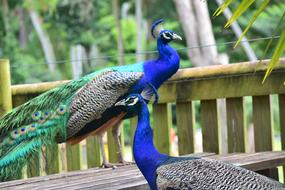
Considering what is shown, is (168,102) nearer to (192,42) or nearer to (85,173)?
(85,173)

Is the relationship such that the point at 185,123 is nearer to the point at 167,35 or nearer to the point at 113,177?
the point at 167,35

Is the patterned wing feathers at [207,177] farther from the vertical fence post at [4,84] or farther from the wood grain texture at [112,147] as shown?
the vertical fence post at [4,84]

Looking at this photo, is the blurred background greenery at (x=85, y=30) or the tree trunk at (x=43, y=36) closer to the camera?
the blurred background greenery at (x=85, y=30)

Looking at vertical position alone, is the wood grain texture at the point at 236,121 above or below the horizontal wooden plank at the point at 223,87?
below

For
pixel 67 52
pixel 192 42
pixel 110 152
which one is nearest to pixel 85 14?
pixel 67 52

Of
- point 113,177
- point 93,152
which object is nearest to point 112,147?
point 93,152

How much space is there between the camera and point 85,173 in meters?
3.87

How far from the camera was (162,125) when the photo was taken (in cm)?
431

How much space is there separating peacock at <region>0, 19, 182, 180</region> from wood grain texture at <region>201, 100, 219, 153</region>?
0.97ft

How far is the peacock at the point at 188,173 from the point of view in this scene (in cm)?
296

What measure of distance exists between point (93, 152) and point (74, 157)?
130 millimetres

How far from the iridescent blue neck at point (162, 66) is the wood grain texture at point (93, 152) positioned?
612 millimetres

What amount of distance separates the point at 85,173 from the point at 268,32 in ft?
58.3

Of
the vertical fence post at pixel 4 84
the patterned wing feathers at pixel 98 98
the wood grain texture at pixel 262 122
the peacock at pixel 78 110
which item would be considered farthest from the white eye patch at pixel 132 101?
the vertical fence post at pixel 4 84
